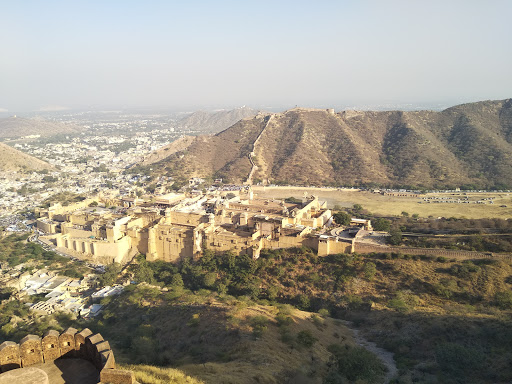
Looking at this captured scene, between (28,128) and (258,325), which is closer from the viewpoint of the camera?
(258,325)

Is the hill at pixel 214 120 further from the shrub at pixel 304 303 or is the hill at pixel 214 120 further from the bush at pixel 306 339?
the bush at pixel 306 339

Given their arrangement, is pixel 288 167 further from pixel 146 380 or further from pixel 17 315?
pixel 146 380

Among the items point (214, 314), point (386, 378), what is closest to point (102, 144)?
point (214, 314)

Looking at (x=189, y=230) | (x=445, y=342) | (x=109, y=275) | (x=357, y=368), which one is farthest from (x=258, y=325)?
(x=109, y=275)

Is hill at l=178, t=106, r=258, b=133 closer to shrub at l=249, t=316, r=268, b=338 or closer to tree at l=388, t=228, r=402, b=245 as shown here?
tree at l=388, t=228, r=402, b=245

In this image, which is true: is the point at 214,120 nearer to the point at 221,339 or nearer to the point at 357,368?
the point at 221,339
